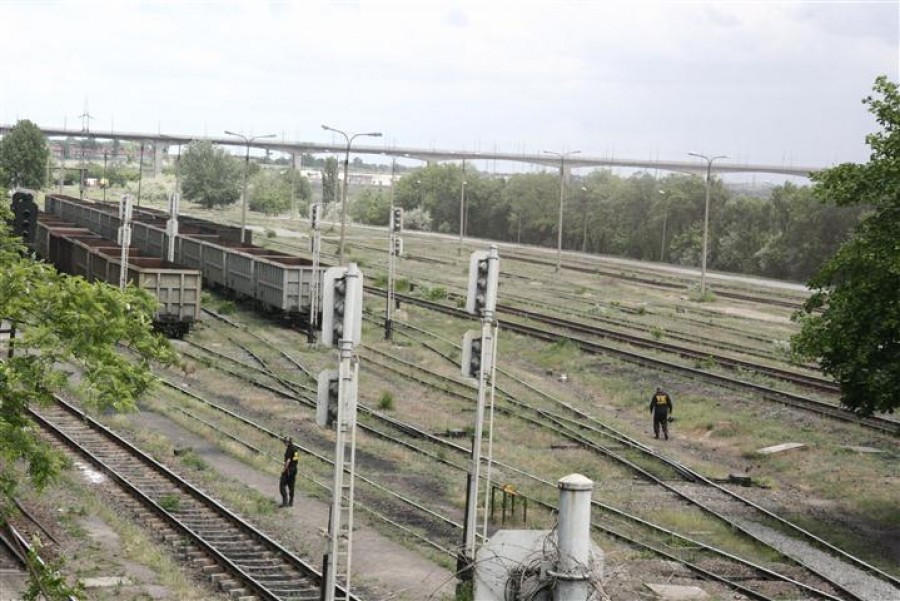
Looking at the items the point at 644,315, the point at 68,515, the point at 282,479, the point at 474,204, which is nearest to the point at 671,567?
the point at 282,479

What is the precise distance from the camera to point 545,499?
83.9ft

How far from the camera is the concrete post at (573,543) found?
6.72 metres

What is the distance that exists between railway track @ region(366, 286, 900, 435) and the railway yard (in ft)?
0.35

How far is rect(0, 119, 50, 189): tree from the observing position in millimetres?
148250

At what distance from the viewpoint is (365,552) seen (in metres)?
21.8

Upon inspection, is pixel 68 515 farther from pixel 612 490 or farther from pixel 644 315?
pixel 644 315

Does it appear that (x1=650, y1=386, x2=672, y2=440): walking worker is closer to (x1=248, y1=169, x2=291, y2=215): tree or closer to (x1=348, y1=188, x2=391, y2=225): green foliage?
(x1=348, y1=188, x2=391, y2=225): green foliage

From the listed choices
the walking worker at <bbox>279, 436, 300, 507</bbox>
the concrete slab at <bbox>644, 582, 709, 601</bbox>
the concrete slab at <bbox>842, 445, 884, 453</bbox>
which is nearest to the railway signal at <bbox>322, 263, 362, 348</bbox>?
the concrete slab at <bbox>644, 582, 709, 601</bbox>

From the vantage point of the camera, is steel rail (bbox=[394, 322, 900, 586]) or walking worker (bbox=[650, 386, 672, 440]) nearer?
steel rail (bbox=[394, 322, 900, 586])

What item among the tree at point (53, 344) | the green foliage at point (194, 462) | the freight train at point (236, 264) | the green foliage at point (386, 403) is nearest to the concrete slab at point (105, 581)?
the tree at point (53, 344)

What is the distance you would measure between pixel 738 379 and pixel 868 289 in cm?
1611

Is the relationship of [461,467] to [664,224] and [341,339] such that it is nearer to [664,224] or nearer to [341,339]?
[341,339]

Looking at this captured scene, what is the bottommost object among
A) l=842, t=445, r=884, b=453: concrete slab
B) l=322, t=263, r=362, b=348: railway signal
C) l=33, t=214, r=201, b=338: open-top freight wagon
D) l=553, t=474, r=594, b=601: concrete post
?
l=842, t=445, r=884, b=453: concrete slab

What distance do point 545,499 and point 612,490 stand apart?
191 cm
